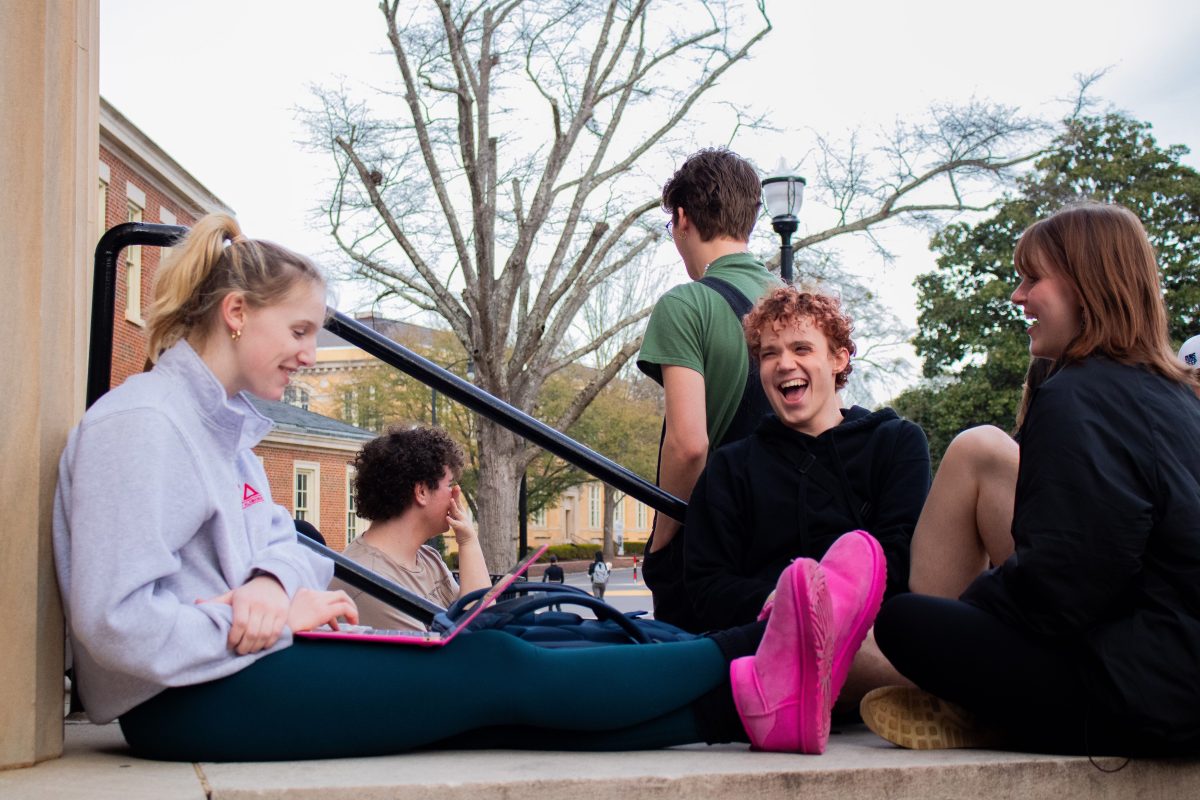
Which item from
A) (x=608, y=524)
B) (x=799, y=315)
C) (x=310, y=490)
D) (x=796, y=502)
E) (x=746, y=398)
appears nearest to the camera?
(x=796, y=502)

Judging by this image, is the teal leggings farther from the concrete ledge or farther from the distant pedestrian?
the distant pedestrian

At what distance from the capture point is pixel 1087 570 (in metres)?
2.24

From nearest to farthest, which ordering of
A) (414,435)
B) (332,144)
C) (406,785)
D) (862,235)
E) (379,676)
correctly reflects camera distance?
(406,785) → (379,676) → (414,435) → (332,144) → (862,235)

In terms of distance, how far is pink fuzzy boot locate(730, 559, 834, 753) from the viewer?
7.32 ft

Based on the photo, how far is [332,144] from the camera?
1975 centimetres

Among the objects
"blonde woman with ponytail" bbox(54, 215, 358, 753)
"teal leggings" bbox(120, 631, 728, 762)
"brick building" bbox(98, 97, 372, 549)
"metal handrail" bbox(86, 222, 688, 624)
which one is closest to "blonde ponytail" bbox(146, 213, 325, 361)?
"blonde woman with ponytail" bbox(54, 215, 358, 753)

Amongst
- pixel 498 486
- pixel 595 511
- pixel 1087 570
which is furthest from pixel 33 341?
pixel 595 511

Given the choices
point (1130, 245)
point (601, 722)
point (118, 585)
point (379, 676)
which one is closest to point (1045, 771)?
point (601, 722)

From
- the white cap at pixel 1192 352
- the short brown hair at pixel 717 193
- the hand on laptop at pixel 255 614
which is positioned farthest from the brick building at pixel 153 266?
the hand on laptop at pixel 255 614

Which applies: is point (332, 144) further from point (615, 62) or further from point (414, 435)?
Result: point (414, 435)

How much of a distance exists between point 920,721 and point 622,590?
114ft

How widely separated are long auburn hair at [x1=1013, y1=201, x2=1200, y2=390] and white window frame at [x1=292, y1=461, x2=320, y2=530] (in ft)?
111

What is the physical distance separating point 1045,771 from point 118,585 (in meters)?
1.73

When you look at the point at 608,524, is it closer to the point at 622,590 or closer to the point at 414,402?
the point at 414,402
